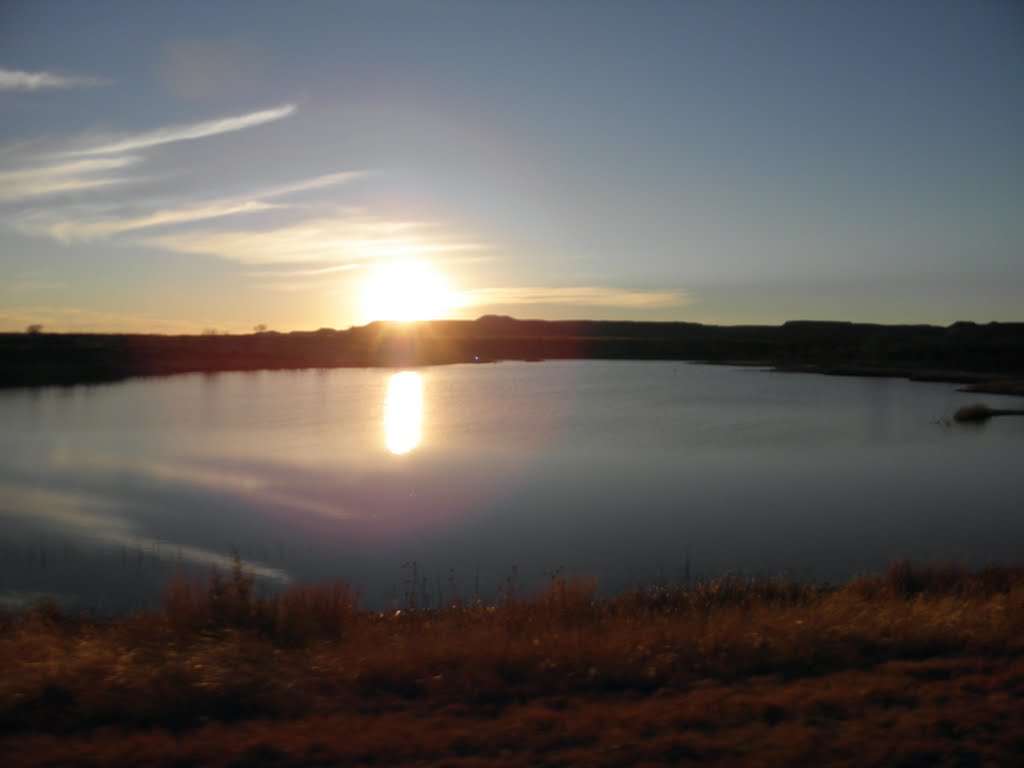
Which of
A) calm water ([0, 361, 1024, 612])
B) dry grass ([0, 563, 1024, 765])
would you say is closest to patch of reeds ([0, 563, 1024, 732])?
dry grass ([0, 563, 1024, 765])

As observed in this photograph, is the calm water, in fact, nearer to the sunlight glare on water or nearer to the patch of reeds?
the sunlight glare on water

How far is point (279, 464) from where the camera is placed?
2284 cm

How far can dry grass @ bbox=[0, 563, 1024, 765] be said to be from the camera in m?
A: 4.23

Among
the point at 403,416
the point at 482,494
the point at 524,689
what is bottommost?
the point at 482,494

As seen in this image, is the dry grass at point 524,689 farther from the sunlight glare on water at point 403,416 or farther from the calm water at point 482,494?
the sunlight glare on water at point 403,416

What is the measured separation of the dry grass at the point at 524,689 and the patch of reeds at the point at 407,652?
0.7 inches

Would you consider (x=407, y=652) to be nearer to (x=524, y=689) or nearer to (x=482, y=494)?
(x=524, y=689)

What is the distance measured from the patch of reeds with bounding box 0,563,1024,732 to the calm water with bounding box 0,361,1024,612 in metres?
4.24

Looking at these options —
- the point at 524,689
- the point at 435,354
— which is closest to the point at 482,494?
the point at 524,689

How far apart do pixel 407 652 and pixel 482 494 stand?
13180 millimetres

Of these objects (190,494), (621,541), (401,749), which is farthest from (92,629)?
(190,494)

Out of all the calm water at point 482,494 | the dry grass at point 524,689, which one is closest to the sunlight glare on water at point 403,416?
the calm water at point 482,494

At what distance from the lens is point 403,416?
35.3 m

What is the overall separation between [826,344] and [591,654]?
8907 centimetres
